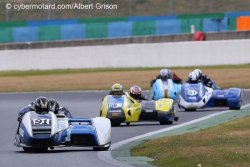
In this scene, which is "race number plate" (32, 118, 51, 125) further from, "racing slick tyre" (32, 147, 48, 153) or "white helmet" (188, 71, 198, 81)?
"white helmet" (188, 71, 198, 81)

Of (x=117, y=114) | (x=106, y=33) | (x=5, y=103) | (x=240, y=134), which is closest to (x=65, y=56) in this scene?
(x=106, y=33)

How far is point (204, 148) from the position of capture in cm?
1670

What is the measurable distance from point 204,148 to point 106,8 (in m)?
32.5

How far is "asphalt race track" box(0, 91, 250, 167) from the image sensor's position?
1599cm

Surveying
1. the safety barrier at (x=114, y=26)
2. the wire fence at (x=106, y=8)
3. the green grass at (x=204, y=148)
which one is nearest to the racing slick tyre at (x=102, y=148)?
the green grass at (x=204, y=148)

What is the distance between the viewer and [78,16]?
159 feet

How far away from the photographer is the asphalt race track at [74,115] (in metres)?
16.0

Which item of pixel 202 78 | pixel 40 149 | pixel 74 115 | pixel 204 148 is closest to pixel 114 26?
pixel 202 78

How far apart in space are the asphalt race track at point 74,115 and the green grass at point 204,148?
→ 966 millimetres

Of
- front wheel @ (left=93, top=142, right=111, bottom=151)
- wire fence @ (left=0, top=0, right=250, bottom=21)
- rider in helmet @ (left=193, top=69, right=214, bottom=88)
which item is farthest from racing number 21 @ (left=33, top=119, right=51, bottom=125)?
wire fence @ (left=0, top=0, right=250, bottom=21)

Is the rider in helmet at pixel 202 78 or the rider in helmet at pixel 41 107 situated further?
the rider in helmet at pixel 202 78

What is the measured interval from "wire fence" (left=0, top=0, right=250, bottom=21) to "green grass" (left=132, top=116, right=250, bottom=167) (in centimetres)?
2726

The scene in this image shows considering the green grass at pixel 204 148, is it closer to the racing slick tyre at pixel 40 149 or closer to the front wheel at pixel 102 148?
the front wheel at pixel 102 148

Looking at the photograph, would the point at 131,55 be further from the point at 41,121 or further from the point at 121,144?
the point at 41,121
